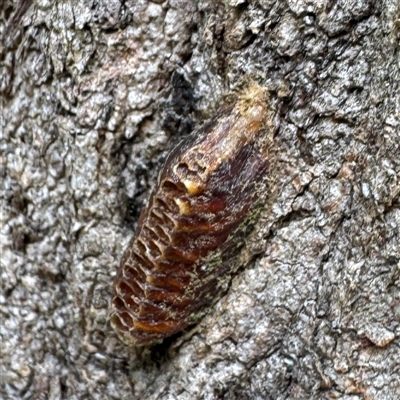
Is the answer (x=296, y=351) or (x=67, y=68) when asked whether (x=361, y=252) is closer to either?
Result: (x=296, y=351)

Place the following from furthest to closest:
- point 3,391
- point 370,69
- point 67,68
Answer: point 3,391 → point 67,68 → point 370,69

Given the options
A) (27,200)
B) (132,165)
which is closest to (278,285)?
(132,165)

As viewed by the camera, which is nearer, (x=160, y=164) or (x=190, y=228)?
(x=190, y=228)

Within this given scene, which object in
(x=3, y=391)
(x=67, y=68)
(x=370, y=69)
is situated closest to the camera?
(x=370, y=69)

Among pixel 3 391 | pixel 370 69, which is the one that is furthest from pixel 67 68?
pixel 3 391

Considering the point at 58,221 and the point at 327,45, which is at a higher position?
the point at 327,45

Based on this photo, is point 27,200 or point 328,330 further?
point 27,200

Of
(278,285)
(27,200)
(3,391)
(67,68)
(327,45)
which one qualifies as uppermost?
(327,45)
